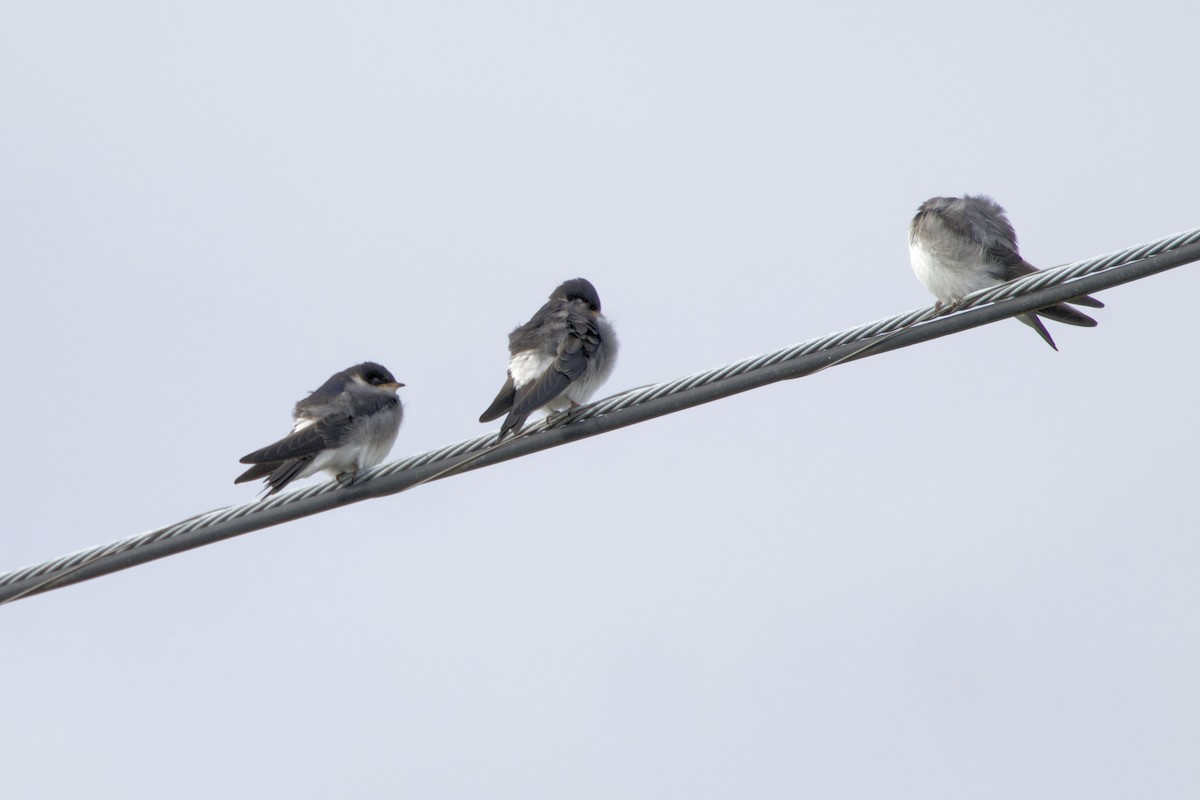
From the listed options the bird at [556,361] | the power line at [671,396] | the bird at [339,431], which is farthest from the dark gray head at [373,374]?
the power line at [671,396]

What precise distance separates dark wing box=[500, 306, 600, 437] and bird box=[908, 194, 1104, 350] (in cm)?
193

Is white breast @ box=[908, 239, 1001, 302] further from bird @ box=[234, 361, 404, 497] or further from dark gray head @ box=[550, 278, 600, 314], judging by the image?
bird @ box=[234, 361, 404, 497]

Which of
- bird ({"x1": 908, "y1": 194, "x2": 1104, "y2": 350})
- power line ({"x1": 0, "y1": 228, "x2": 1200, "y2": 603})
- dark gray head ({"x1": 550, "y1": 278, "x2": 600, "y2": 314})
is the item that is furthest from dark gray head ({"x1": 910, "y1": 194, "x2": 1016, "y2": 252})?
power line ({"x1": 0, "y1": 228, "x2": 1200, "y2": 603})

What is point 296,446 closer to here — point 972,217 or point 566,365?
point 566,365

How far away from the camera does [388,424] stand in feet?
27.1

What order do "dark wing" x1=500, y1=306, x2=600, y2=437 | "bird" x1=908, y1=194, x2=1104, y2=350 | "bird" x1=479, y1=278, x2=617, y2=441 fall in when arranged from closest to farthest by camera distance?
"dark wing" x1=500, y1=306, x2=600, y2=437
"bird" x1=479, y1=278, x2=617, y2=441
"bird" x1=908, y1=194, x2=1104, y2=350

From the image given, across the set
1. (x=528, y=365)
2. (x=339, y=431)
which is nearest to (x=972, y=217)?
(x=528, y=365)

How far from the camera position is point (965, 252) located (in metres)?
8.76

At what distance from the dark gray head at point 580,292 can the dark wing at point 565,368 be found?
0.59m

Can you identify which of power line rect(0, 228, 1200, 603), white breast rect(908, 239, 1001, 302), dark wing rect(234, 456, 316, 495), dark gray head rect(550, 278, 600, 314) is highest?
dark gray head rect(550, 278, 600, 314)

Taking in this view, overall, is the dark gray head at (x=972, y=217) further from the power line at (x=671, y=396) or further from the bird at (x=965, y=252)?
the power line at (x=671, y=396)

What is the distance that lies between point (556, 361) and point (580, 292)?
154 centimetres

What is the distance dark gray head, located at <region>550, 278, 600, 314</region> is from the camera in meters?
9.35

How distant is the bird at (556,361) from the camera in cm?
759
